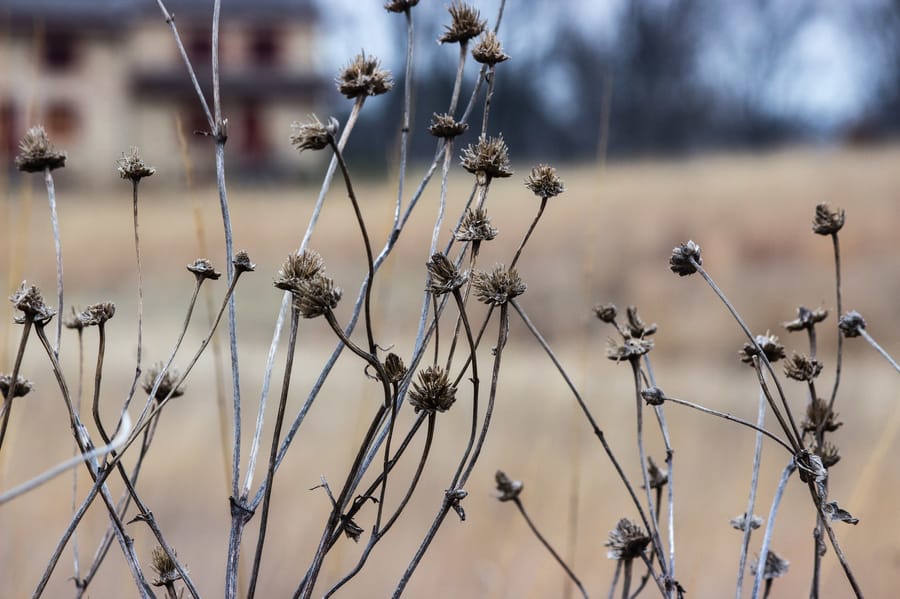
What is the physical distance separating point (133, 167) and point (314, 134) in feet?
0.57

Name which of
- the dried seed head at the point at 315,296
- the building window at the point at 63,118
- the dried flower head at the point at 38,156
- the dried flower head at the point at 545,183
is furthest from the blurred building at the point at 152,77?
the dried seed head at the point at 315,296

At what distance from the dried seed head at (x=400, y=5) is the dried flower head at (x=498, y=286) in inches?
7.9

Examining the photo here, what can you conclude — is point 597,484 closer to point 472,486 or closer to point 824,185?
point 472,486

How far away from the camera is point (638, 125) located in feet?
58.1

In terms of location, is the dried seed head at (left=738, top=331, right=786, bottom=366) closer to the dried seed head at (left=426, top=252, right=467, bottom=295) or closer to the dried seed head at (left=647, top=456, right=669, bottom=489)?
the dried seed head at (left=647, top=456, right=669, bottom=489)

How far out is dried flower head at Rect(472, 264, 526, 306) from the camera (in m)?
0.57

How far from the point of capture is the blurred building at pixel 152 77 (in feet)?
53.1

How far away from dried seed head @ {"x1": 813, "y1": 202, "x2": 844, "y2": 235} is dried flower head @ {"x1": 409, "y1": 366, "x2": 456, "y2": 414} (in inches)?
13.2

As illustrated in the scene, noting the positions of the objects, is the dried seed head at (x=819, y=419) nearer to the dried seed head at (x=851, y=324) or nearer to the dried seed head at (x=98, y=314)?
the dried seed head at (x=851, y=324)

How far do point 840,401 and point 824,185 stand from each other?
16.4 feet

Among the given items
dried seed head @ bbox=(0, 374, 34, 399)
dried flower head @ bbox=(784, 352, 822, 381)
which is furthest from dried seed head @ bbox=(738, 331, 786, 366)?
dried seed head @ bbox=(0, 374, 34, 399)

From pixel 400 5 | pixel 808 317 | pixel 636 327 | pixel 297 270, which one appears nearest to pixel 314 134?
pixel 297 270

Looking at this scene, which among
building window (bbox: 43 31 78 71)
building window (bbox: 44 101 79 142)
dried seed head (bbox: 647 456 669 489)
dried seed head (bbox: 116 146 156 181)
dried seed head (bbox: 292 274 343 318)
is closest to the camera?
dried seed head (bbox: 292 274 343 318)

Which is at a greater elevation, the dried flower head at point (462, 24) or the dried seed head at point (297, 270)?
the dried flower head at point (462, 24)
